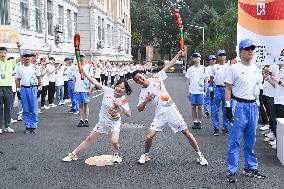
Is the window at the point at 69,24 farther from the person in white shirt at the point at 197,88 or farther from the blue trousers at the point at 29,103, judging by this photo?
the person in white shirt at the point at 197,88

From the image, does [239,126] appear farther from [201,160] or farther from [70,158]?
[70,158]

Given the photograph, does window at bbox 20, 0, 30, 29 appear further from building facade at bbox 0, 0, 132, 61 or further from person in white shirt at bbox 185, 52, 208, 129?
person in white shirt at bbox 185, 52, 208, 129

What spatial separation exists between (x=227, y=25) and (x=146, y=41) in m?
49.3

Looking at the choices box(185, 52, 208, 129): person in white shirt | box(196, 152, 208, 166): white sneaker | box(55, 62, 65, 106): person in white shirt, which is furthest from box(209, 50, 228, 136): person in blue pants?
box(55, 62, 65, 106): person in white shirt

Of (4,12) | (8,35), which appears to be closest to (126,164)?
(8,35)

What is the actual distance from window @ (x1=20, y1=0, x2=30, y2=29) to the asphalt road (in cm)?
1503

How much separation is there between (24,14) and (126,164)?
64.4 ft

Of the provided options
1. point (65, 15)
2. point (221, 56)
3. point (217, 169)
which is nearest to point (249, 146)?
point (217, 169)

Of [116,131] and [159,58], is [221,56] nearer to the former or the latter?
[116,131]

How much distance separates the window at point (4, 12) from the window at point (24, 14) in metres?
2.21

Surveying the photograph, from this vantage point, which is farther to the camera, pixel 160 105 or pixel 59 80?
pixel 59 80

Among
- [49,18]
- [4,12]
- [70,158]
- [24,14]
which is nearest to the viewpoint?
[70,158]

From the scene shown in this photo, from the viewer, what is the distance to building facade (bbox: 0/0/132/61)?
23062 millimetres

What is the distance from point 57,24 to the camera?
29328 mm
